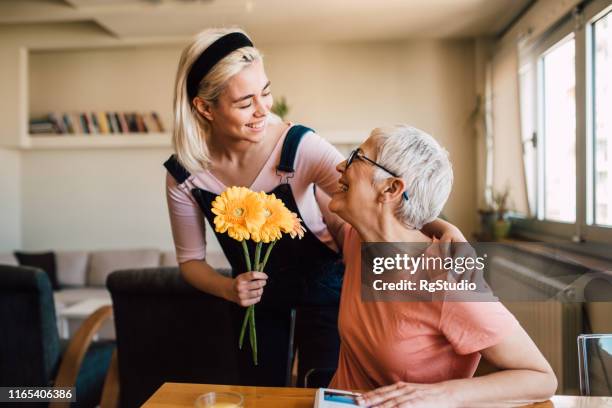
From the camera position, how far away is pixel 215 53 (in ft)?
4.35

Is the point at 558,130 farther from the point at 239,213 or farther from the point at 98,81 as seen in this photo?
the point at 98,81

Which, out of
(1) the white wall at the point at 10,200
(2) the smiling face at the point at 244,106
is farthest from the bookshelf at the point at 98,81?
(2) the smiling face at the point at 244,106

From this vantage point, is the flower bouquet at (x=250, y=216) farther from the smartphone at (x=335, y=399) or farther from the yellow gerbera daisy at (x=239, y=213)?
the smartphone at (x=335, y=399)

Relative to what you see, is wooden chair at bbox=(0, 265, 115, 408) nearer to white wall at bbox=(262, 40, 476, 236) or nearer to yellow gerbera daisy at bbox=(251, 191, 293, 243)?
yellow gerbera daisy at bbox=(251, 191, 293, 243)

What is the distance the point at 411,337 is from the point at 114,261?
432cm

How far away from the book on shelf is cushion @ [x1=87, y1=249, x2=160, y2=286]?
121 cm

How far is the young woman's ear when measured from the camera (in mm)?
1403

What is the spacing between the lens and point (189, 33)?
4699mm

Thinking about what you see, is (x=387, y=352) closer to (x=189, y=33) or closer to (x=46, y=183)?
(x=189, y=33)

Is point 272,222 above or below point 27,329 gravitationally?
above

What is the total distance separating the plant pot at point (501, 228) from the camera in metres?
3.86

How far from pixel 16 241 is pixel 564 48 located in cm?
541

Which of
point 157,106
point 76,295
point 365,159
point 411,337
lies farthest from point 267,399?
point 157,106

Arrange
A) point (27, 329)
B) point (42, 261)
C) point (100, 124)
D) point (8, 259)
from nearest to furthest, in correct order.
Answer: point (27, 329), point (8, 259), point (42, 261), point (100, 124)
